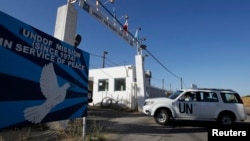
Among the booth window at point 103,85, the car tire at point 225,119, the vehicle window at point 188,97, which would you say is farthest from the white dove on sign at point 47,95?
the booth window at point 103,85

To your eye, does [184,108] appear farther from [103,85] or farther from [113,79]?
[103,85]

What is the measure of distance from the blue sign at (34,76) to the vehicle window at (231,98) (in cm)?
825

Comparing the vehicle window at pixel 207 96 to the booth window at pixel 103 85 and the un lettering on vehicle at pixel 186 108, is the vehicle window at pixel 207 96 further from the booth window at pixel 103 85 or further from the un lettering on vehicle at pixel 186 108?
the booth window at pixel 103 85

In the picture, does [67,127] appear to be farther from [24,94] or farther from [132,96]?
[132,96]

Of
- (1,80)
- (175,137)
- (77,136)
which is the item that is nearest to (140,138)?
(175,137)

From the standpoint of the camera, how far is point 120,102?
24844 mm

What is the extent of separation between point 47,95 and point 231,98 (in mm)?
9970

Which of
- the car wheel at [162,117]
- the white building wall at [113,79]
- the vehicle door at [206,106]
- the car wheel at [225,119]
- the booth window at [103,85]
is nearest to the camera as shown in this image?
the car wheel at [225,119]

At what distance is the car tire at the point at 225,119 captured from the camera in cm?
1239

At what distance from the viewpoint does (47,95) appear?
21.0 feet

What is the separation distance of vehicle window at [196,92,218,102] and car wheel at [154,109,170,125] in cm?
184

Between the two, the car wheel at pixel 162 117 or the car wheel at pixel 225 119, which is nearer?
the car wheel at pixel 225 119

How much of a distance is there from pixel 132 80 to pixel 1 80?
19.8m

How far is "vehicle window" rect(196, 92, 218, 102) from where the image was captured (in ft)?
41.7
